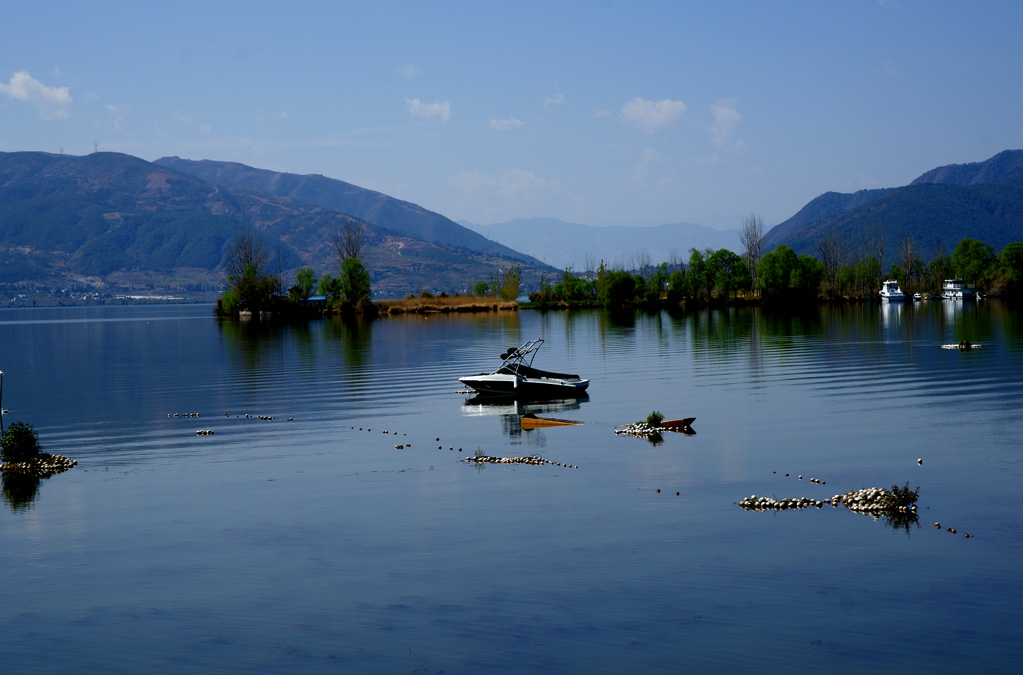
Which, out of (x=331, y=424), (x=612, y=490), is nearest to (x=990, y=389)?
(x=612, y=490)

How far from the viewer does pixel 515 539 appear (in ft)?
68.6

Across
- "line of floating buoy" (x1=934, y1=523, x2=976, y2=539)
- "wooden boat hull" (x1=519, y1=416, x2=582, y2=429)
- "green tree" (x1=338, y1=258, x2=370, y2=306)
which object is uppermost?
"green tree" (x1=338, y1=258, x2=370, y2=306)

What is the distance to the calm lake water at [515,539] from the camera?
48.9 ft

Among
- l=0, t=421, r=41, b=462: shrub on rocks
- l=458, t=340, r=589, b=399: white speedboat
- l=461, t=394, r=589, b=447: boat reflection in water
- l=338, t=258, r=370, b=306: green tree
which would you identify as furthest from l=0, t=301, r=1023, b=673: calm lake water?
l=338, t=258, r=370, b=306: green tree

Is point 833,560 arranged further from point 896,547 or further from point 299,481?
point 299,481

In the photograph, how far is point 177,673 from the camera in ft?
46.5

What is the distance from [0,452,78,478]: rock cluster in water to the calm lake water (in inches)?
30.1

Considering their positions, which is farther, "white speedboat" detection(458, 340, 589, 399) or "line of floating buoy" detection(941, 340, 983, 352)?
"line of floating buoy" detection(941, 340, 983, 352)

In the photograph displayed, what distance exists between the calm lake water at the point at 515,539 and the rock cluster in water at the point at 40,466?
77 centimetres

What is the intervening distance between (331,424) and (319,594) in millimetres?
23114

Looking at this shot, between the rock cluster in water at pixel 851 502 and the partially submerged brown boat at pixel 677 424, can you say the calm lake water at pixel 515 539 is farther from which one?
the partially submerged brown boat at pixel 677 424

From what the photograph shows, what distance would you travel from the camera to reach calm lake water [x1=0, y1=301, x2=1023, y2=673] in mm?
14898

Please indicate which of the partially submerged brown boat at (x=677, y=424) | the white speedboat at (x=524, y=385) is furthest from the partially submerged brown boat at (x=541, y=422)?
the white speedboat at (x=524, y=385)

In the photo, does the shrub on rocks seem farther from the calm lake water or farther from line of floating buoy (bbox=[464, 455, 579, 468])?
line of floating buoy (bbox=[464, 455, 579, 468])
